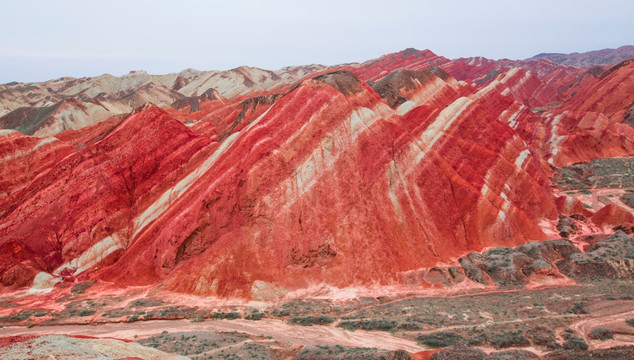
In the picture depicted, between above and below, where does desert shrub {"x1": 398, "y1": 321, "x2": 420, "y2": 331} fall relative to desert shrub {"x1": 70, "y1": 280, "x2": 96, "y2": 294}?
below

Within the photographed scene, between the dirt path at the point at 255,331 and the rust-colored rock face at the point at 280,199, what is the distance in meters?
3.77

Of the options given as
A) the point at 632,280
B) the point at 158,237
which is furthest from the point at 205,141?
the point at 632,280

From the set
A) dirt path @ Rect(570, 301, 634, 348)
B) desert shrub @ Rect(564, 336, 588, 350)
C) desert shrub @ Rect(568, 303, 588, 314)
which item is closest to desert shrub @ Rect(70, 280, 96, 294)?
desert shrub @ Rect(564, 336, 588, 350)

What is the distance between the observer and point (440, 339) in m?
22.5

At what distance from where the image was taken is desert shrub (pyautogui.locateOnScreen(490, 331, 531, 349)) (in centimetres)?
2150

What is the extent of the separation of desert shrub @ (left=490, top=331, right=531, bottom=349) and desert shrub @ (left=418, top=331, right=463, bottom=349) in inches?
74.6

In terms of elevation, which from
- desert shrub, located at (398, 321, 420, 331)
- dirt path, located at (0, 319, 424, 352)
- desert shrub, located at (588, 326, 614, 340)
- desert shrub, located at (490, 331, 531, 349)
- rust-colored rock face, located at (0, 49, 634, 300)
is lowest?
dirt path, located at (0, 319, 424, 352)

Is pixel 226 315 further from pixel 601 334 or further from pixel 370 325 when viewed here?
pixel 601 334

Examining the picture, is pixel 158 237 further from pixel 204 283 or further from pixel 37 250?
pixel 37 250

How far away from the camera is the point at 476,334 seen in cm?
2292

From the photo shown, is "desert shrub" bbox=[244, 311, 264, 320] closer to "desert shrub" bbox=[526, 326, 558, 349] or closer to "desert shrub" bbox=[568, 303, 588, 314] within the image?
"desert shrub" bbox=[526, 326, 558, 349]

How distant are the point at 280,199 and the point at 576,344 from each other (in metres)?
23.1

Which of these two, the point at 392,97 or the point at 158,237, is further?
the point at 392,97

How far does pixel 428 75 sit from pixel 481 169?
34.5 meters
